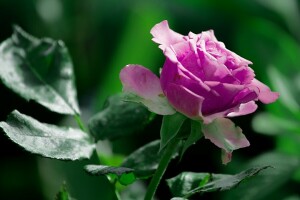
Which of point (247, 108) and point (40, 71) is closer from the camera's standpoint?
point (247, 108)

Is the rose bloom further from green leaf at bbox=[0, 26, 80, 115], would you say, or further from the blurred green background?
the blurred green background

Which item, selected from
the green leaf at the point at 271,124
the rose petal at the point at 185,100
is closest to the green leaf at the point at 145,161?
the rose petal at the point at 185,100

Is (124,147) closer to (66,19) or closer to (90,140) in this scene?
(66,19)

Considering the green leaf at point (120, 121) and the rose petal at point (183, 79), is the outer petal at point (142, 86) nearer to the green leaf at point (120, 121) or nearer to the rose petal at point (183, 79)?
the rose petal at point (183, 79)

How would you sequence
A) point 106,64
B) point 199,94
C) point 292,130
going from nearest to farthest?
point 199,94 < point 292,130 < point 106,64

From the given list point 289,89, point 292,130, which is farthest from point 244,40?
point 292,130

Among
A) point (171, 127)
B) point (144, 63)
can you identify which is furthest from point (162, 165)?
point (144, 63)

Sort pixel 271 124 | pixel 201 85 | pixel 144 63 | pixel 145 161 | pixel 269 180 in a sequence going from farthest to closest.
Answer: pixel 144 63 < pixel 271 124 < pixel 269 180 < pixel 145 161 < pixel 201 85

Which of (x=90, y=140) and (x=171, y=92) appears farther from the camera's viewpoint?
(x=90, y=140)

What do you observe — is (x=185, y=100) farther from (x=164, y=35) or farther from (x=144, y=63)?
(x=144, y=63)
